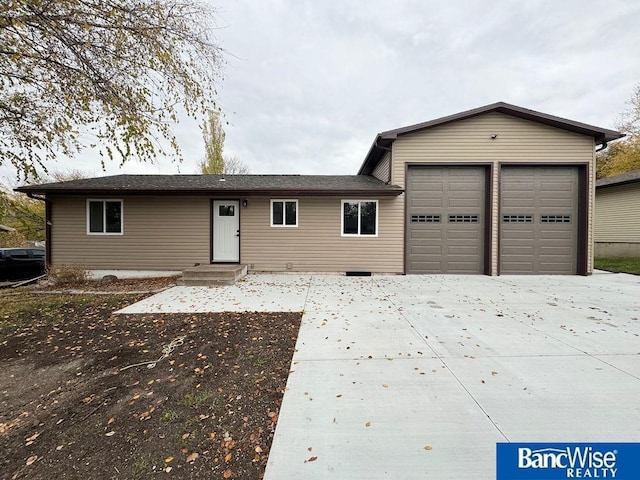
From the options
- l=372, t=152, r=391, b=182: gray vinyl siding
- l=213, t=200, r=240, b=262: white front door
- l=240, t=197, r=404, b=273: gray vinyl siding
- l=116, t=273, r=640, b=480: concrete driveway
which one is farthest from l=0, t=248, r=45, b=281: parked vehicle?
l=372, t=152, r=391, b=182: gray vinyl siding

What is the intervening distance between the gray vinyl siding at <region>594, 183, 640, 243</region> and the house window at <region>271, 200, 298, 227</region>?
51.5 feet

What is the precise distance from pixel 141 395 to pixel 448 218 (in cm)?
875

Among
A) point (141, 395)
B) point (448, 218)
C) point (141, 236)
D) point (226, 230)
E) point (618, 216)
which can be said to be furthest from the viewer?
point (618, 216)

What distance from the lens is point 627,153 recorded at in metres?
17.8

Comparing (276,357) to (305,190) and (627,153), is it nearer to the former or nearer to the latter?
(305,190)

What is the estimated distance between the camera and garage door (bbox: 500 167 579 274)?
859cm

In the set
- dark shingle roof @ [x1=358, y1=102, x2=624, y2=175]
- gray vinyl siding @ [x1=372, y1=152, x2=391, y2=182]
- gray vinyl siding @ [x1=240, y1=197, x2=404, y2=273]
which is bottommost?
gray vinyl siding @ [x1=240, y1=197, x2=404, y2=273]

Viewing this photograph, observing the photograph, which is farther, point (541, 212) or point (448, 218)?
point (448, 218)

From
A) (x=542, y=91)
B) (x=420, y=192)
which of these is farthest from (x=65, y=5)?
(x=542, y=91)

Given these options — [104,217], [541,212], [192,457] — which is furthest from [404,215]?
[104,217]

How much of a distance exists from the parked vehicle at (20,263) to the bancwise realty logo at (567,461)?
540 inches

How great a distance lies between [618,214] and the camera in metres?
13.2

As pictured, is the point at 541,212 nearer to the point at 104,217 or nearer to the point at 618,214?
the point at 618,214

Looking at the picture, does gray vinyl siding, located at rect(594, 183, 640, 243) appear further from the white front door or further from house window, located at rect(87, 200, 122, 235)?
house window, located at rect(87, 200, 122, 235)
